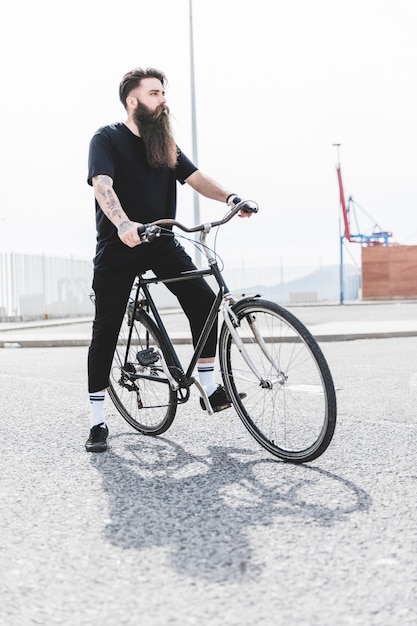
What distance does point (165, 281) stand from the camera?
385 centimetres

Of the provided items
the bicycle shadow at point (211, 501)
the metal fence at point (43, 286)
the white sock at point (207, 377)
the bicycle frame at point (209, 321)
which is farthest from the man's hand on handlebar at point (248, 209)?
the metal fence at point (43, 286)

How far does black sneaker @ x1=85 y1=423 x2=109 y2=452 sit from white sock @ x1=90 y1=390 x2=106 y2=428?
0.03 m

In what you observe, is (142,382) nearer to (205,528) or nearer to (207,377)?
(207,377)

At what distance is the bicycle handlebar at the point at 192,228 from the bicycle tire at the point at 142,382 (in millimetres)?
707

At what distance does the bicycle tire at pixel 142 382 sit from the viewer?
401 cm

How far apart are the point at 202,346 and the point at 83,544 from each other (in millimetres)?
1520

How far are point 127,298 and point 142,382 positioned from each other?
0.53 m

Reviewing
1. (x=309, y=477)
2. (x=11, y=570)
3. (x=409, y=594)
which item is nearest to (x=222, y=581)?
(x=409, y=594)

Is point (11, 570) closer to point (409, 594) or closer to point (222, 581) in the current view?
point (222, 581)

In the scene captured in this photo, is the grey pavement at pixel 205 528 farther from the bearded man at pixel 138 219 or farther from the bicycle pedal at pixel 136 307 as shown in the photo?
the bicycle pedal at pixel 136 307

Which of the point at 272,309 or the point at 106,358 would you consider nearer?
the point at 272,309

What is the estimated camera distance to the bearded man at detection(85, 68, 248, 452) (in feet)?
12.4

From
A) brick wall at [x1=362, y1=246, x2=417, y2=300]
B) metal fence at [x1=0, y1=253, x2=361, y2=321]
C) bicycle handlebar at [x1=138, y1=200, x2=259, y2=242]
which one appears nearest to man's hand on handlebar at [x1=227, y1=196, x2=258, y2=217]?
bicycle handlebar at [x1=138, y1=200, x2=259, y2=242]

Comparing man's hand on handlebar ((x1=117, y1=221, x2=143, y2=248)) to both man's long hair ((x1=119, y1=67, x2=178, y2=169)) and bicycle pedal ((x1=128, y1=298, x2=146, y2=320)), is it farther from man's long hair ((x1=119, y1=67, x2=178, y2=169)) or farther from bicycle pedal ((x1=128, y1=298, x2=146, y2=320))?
bicycle pedal ((x1=128, y1=298, x2=146, y2=320))
